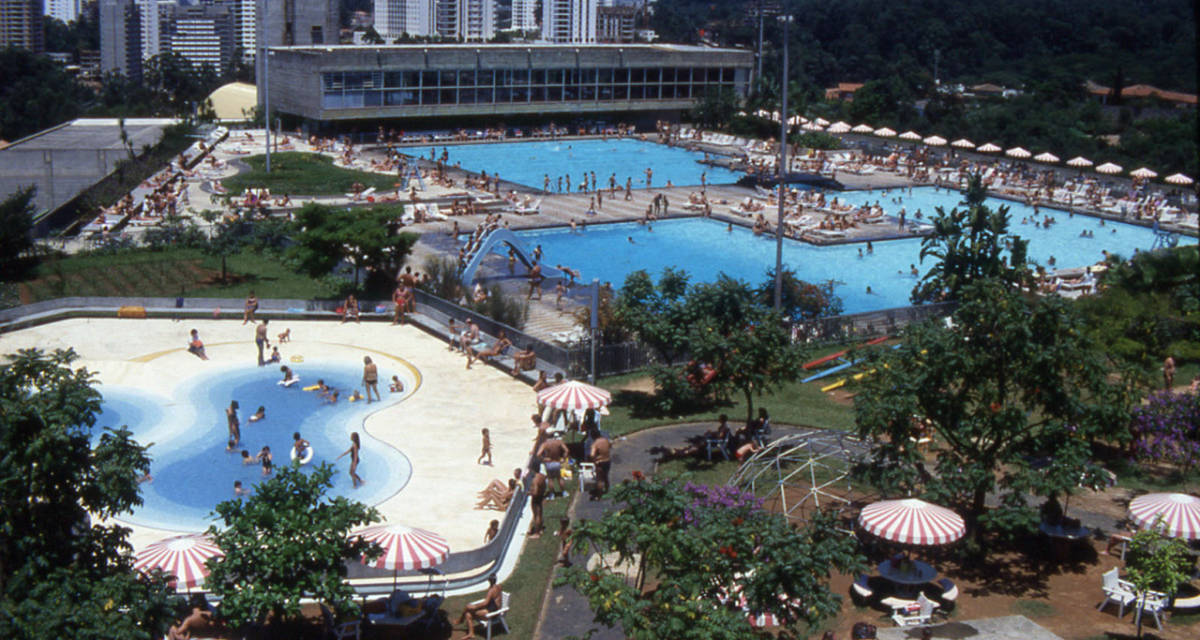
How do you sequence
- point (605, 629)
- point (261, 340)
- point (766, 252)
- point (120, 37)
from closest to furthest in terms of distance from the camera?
point (605, 629) < point (261, 340) < point (766, 252) < point (120, 37)

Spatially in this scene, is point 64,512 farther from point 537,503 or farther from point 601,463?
point 601,463


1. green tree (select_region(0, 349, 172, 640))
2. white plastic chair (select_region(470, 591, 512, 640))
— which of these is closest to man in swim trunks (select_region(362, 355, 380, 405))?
white plastic chair (select_region(470, 591, 512, 640))

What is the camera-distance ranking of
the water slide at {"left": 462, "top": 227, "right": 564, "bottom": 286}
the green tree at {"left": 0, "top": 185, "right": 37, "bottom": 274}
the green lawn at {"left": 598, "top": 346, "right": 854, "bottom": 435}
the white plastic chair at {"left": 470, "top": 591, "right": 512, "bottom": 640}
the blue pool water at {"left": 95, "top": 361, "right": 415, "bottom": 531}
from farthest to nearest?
the green tree at {"left": 0, "top": 185, "right": 37, "bottom": 274}
the water slide at {"left": 462, "top": 227, "right": 564, "bottom": 286}
the green lawn at {"left": 598, "top": 346, "right": 854, "bottom": 435}
the blue pool water at {"left": 95, "top": 361, "right": 415, "bottom": 531}
the white plastic chair at {"left": 470, "top": 591, "right": 512, "bottom": 640}

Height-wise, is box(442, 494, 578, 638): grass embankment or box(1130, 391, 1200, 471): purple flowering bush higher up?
box(1130, 391, 1200, 471): purple flowering bush

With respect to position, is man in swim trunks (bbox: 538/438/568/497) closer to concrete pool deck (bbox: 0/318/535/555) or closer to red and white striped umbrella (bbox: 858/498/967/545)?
concrete pool deck (bbox: 0/318/535/555)

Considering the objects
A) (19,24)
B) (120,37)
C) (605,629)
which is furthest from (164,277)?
(19,24)

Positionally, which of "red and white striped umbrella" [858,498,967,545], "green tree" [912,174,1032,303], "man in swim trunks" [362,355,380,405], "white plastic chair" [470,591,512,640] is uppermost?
"green tree" [912,174,1032,303]
